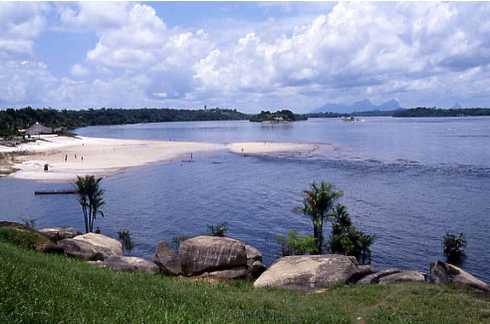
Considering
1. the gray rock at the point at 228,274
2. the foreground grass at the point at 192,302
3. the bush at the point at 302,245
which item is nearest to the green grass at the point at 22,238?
the gray rock at the point at 228,274

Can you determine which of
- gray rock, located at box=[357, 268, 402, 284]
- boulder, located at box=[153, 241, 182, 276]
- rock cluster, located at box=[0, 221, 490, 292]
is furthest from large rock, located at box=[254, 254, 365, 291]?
boulder, located at box=[153, 241, 182, 276]

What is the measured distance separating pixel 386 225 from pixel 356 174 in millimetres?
37057

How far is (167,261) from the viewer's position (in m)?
29.0

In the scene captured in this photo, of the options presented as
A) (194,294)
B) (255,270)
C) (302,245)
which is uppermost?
(194,294)

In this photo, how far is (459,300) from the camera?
18766 mm

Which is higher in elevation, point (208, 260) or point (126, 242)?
point (208, 260)

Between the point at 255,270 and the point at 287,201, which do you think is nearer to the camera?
the point at 255,270

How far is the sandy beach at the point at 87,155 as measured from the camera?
99438 mm

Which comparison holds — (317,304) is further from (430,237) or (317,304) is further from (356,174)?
(356,174)

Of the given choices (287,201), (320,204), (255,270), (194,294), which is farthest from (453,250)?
(194,294)

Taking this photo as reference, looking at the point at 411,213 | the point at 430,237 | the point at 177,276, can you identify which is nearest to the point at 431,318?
the point at 177,276

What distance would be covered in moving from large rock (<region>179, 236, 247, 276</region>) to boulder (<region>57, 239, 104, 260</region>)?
231 inches

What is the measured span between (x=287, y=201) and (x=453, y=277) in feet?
146

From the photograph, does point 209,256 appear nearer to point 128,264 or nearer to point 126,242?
point 128,264
